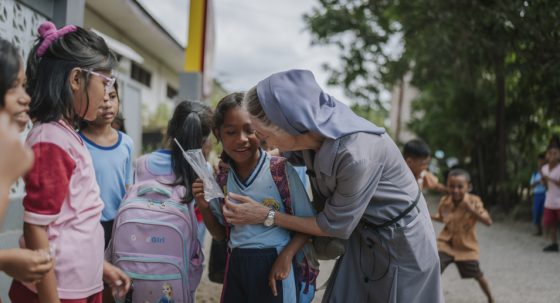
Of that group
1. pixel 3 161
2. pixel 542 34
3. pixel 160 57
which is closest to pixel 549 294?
pixel 542 34

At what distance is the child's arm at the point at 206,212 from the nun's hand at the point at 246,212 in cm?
28

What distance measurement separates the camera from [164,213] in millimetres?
2621

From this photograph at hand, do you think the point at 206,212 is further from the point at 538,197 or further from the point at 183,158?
the point at 538,197

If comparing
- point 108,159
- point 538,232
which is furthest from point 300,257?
point 538,232

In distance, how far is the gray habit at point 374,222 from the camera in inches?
81.7

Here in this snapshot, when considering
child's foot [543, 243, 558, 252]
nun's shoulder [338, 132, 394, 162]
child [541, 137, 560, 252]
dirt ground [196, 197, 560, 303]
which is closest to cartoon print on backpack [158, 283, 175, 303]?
nun's shoulder [338, 132, 394, 162]

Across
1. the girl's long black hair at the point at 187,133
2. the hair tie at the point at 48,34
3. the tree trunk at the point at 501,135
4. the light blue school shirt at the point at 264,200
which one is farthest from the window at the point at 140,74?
the hair tie at the point at 48,34

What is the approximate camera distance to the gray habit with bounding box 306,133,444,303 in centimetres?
207

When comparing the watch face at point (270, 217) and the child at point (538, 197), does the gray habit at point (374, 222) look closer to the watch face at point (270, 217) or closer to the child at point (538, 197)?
the watch face at point (270, 217)

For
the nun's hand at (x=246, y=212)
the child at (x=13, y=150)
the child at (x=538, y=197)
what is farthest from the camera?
the child at (x=538, y=197)

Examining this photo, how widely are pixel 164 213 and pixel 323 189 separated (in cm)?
83

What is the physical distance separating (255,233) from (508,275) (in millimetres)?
5173

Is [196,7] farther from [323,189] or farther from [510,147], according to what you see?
[510,147]

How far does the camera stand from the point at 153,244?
2.58m
